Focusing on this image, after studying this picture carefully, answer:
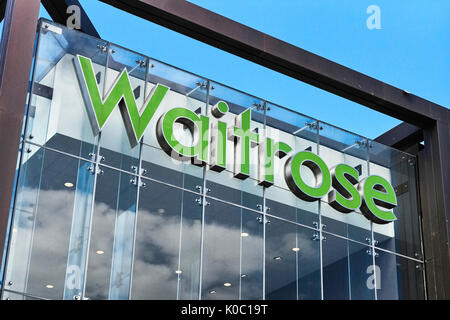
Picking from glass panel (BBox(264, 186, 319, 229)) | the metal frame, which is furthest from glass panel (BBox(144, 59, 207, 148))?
glass panel (BBox(264, 186, 319, 229))

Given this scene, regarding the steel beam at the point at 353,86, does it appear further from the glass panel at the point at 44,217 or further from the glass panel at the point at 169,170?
the glass panel at the point at 44,217

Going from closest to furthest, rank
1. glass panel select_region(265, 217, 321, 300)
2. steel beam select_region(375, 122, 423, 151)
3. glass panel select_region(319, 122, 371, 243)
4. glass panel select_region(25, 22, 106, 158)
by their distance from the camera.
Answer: glass panel select_region(25, 22, 106, 158) < glass panel select_region(265, 217, 321, 300) < glass panel select_region(319, 122, 371, 243) < steel beam select_region(375, 122, 423, 151)

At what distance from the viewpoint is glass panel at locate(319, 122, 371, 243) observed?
18.9m

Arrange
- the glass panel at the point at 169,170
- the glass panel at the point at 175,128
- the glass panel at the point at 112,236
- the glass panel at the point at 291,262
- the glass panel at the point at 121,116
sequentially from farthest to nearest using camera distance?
1. the glass panel at the point at 291,262
2. the glass panel at the point at 175,128
3. the glass panel at the point at 169,170
4. the glass panel at the point at 121,116
5. the glass panel at the point at 112,236

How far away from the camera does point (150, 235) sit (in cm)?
1587

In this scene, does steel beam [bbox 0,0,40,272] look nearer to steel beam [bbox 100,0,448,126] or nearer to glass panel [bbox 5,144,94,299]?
glass panel [bbox 5,144,94,299]

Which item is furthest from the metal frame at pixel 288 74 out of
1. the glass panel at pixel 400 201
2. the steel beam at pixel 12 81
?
the glass panel at pixel 400 201

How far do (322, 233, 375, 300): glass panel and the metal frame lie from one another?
218 centimetres

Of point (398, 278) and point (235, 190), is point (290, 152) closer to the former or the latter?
point (235, 190)

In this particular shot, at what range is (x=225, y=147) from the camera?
17.8 metres

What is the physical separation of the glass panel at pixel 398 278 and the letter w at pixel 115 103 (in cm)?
658

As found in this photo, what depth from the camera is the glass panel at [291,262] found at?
1714 centimetres

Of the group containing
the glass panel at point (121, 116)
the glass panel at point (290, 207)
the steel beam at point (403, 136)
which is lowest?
the glass panel at point (290, 207)
